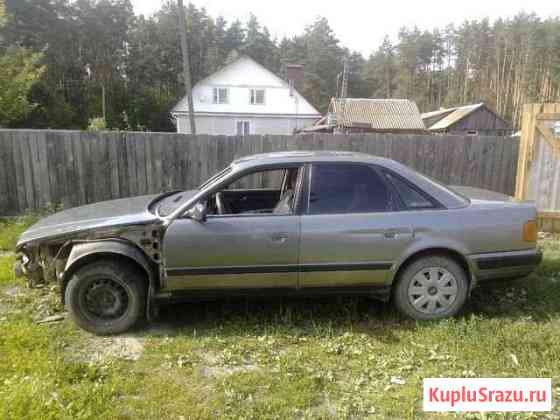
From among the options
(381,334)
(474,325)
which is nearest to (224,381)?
(381,334)

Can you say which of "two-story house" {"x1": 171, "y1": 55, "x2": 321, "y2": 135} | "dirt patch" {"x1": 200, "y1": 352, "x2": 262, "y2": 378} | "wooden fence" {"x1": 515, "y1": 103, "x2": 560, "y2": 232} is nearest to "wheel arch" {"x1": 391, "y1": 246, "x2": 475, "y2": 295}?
"dirt patch" {"x1": 200, "y1": 352, "x2": 262, "y2": 378}

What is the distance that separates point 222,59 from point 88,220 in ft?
169

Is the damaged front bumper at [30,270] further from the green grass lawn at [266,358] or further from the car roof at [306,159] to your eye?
the car roof at [306,159]

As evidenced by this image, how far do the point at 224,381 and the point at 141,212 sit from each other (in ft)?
5.84

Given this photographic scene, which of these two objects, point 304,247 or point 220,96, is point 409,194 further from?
point 220,96

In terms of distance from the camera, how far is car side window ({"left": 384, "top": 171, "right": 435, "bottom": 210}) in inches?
140

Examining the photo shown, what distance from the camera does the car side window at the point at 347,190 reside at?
3.50 meters

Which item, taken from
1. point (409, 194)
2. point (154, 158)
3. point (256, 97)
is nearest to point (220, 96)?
point (256, 97)

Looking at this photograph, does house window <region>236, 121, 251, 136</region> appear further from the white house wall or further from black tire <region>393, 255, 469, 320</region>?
black tire <region>393, 255, 469, 320</region>

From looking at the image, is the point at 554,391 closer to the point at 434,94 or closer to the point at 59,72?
the point at 59,72

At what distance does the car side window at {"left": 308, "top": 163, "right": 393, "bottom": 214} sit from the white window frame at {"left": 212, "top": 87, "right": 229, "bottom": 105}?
2717cm

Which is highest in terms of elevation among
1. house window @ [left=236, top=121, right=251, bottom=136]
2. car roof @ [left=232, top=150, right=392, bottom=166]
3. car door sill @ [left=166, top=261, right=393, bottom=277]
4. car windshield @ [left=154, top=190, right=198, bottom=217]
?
house window @ [left=236, top=121, right=251, bottom=136]

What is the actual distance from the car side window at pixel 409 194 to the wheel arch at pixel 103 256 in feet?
7.81

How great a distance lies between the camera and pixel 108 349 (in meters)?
3.25
